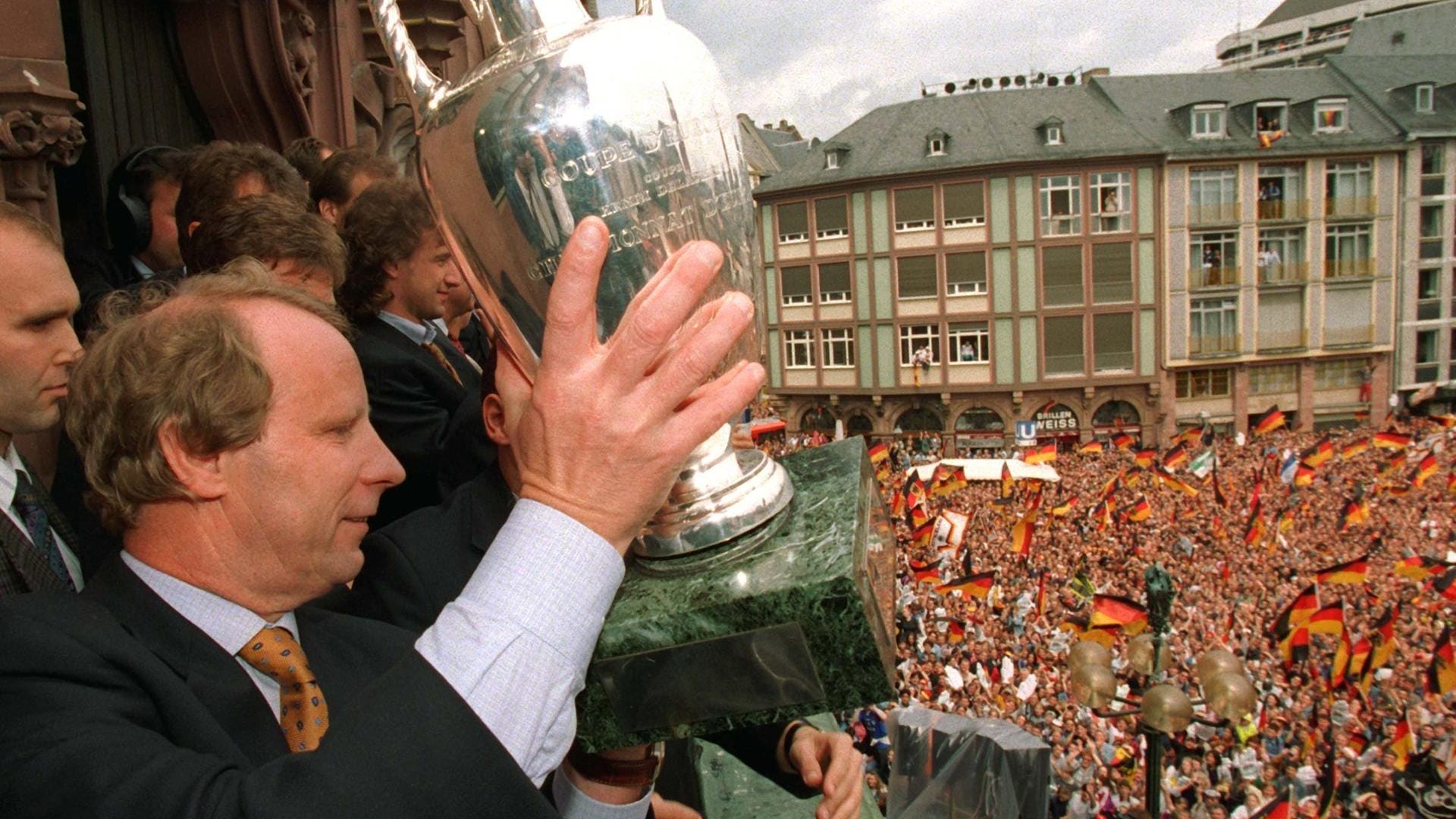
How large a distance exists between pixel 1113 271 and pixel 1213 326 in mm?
4009

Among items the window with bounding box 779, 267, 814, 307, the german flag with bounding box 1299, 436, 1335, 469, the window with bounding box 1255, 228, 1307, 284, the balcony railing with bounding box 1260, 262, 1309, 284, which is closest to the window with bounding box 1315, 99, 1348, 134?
the window with bounding box 1255, 228, 1307, 284

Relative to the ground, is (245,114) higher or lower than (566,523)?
higher

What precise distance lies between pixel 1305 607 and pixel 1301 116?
3211 centimetres

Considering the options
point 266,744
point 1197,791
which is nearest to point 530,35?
point 266,744

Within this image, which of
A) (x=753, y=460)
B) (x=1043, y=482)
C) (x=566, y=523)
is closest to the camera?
(x=566, y=523)

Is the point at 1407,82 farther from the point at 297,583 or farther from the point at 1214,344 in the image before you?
the point at 297,583

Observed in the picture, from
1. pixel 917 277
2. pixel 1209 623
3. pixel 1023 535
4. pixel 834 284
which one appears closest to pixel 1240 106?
pixel 917 277

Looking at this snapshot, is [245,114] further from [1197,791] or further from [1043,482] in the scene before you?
[1043,482]

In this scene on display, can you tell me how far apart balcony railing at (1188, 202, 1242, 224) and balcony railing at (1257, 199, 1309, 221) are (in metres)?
1.14

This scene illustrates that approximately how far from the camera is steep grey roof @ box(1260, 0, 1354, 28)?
60.3 metres

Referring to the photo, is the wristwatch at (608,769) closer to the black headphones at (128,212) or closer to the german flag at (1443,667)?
the black headphones at (128,212)

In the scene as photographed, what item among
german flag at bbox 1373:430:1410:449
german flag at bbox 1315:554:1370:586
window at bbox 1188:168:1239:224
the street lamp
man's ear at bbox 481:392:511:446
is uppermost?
window at bbox 1188:168:1239:224

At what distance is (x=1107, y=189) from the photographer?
116 feet

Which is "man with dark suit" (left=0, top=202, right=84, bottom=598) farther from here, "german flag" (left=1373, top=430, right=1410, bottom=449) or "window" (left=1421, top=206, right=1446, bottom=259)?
"window" (left=1421, top=206, right=1446, bottom=259)
